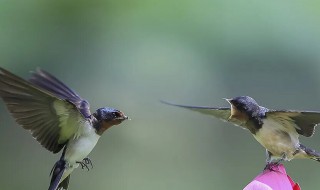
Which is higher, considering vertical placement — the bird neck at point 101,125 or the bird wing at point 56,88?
the bird wing at point 56,88

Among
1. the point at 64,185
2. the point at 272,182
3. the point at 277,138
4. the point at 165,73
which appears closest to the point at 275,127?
the point at 277,138

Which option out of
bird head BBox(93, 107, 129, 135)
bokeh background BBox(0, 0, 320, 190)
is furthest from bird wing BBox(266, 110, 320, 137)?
bokeh background BBox(0, 0, 320, 190)

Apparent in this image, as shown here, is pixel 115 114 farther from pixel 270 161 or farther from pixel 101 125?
pixel 270 161

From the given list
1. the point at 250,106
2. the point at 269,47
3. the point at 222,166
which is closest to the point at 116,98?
the point at 222,166

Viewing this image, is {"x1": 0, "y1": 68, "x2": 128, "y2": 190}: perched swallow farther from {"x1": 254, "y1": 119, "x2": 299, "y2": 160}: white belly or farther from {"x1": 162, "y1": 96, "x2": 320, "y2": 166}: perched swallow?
{"x1": 254, "y1": 119, "x2": 299, "y2": 160}: white belly

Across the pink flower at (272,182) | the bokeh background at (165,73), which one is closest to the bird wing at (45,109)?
the pink flower at (272,182)

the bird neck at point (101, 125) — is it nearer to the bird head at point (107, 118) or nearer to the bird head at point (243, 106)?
the bird head at point (107, 118)

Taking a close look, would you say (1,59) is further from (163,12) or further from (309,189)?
(309,189)
